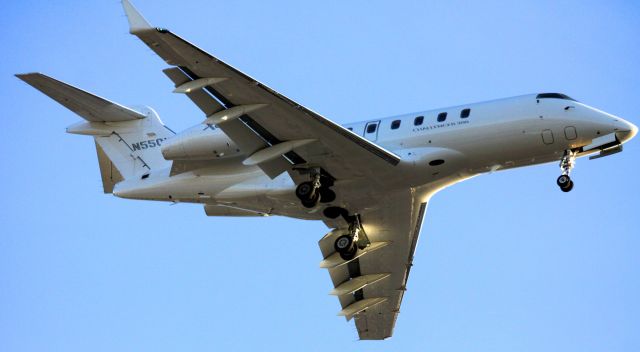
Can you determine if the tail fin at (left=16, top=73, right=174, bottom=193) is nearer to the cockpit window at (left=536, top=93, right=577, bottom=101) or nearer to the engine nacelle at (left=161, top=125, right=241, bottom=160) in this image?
the engine nacelle at (left=161, top=125, right=241, bottom=160)

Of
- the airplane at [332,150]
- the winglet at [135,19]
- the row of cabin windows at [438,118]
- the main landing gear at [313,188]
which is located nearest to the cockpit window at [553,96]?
the airplane at [332,150]

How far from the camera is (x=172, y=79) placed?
931 inches

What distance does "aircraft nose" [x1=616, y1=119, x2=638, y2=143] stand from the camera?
1012 inches

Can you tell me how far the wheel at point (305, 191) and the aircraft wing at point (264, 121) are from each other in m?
0.57

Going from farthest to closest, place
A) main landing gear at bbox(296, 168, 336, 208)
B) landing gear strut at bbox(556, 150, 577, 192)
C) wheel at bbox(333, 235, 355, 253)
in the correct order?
wheel at bbox(333, 235, 355, 253) < main landing gear at bbox(296, 168, 336, 208) < landing gear strut at bbox(556, 150, 577, 192)

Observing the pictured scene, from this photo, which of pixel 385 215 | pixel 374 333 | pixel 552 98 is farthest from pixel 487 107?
pixel 374 333

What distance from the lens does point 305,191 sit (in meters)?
26.3

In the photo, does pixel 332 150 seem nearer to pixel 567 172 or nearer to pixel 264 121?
pixel 264 121

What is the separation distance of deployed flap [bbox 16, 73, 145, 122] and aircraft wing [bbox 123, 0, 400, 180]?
4.52 m

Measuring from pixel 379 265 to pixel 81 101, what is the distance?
→ 9511 millimetres

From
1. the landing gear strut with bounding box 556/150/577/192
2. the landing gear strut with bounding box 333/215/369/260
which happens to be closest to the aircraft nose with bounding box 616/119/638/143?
the landing gear strut with bounding box 556/150/577/192

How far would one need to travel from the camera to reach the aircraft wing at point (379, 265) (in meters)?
28.1

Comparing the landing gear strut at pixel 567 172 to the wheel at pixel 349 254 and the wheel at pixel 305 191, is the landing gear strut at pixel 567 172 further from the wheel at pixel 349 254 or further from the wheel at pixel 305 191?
the wheel at pixel 305 191

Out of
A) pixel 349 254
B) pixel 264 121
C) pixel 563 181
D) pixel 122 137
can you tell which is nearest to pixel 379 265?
pixel 349 254
